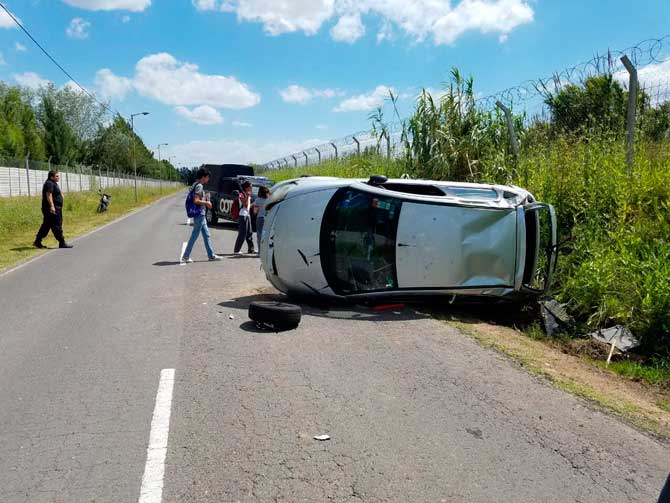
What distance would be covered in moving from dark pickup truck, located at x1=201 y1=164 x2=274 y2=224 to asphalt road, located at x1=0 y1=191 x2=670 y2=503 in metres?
13.0

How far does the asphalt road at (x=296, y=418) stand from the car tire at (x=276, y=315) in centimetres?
Result: 17

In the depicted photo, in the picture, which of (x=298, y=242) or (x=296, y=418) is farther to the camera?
(x=298, y=242)

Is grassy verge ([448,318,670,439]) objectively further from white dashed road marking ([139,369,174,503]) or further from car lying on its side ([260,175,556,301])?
white dashed road marking ([139,369,174,503])

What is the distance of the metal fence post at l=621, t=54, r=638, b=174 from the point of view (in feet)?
27.9

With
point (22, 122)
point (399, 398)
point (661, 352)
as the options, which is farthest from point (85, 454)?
point (22, 122)

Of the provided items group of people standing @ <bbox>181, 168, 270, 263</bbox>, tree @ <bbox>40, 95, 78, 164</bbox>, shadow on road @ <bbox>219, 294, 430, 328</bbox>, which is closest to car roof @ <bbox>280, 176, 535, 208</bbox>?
shadow on road @ <bbox>219, 294, 430, 328</bbox>

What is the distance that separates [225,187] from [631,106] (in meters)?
14.9

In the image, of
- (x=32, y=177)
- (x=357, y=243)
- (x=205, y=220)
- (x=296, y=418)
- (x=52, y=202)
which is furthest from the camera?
(x=32, y=177)

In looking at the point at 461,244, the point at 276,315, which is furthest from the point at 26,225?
the point at 461,244

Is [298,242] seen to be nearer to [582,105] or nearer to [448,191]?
[448,191]

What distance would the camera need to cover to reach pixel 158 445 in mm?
3615

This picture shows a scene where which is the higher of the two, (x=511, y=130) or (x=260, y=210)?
(x=511, y=130)

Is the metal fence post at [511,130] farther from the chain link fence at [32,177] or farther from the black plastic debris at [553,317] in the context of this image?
the chain link fence at [32,177]

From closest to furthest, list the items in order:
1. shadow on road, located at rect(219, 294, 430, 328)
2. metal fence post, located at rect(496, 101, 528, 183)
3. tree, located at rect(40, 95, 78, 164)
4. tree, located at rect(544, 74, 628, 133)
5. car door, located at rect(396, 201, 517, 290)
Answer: car door, located at rect(396, 201, 517, 290) < shadow on road, located at rect(219, 294, 430, 328) < tree, located at rect(544, 74, 628, 133) < metal fence post, located at rect(496, 101, 528, 183) < tree, located at rect(40, 95, 78, 164)
